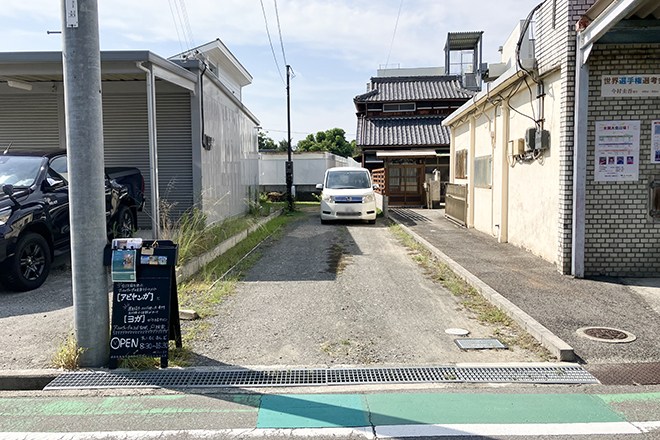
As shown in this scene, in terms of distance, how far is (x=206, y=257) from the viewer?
963 cm

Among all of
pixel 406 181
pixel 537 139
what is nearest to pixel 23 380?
pixel 537 139

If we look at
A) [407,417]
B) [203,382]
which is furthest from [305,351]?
[407,417]

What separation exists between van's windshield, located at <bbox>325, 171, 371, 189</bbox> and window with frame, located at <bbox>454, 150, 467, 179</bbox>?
3102 millimetres

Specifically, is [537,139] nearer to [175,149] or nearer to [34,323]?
[175,149]

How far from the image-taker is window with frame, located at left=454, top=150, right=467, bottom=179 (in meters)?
16.8

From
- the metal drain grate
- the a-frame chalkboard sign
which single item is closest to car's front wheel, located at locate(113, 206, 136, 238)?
the a-frame chalkboard sign

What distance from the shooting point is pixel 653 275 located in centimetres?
812

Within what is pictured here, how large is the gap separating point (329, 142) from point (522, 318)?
63.6 meters

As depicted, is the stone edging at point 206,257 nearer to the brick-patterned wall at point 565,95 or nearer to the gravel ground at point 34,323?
the gravel ground at point 34,323

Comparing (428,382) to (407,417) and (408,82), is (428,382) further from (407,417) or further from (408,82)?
(408,82)

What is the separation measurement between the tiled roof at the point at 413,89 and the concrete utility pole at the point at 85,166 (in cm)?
2435

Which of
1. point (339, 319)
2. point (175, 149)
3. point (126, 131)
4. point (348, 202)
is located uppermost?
point (126, 131)

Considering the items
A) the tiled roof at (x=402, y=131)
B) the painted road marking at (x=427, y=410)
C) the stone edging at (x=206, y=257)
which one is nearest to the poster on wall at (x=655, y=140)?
the painted road marking at (x=427, y=410)

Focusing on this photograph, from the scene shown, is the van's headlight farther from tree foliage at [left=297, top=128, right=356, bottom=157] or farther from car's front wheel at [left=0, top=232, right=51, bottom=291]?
tree foliage at [left=297, top=128, right=356, bottom=157]
